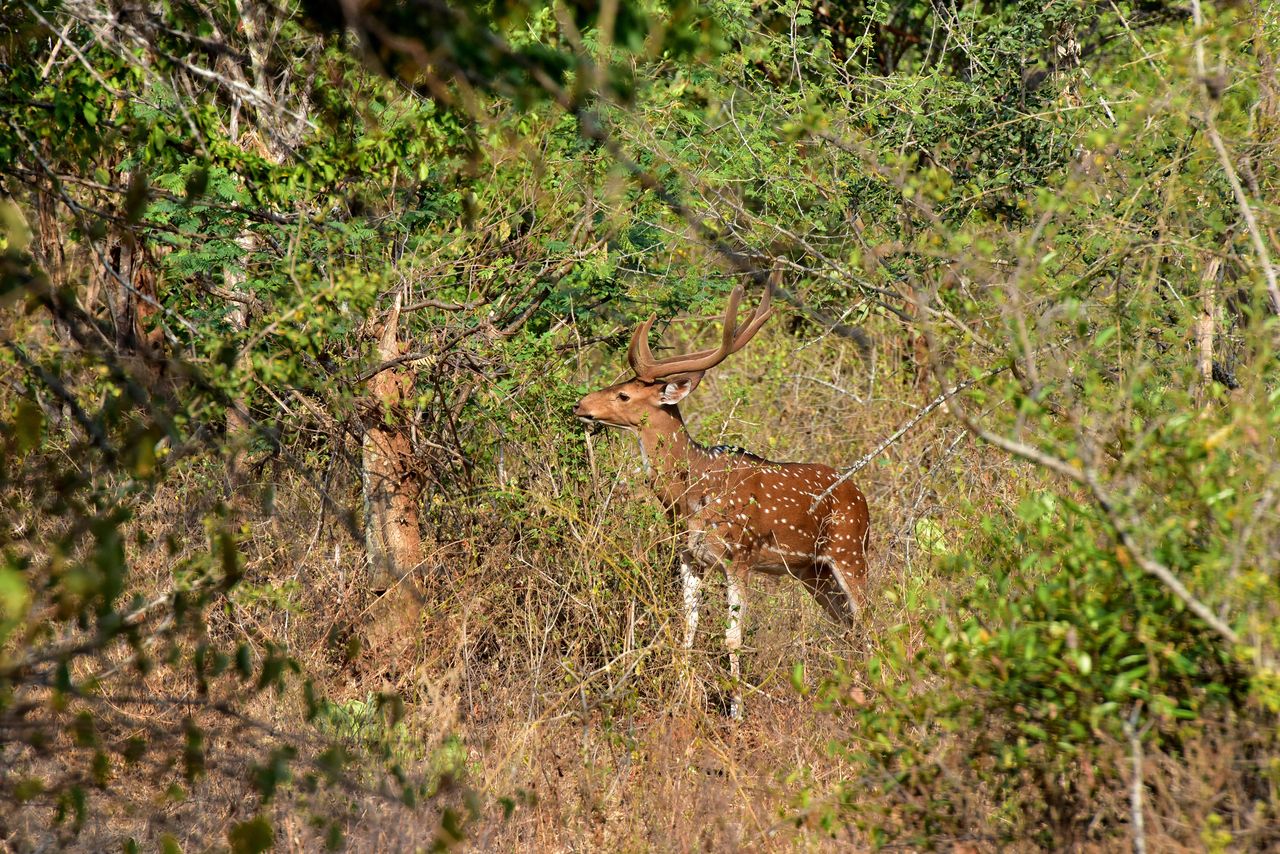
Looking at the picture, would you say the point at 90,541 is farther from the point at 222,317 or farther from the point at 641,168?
the point at 641,168

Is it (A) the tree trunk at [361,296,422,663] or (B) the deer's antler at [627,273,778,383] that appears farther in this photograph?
(B) the deer's antler at [627,273,778,383]

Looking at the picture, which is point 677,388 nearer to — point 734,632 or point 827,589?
point 827,589

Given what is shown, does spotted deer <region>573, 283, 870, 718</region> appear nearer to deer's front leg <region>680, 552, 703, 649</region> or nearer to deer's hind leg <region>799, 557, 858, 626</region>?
deer's hind leg <region>799, 557, 858, 626</region>

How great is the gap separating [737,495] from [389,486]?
1.95m

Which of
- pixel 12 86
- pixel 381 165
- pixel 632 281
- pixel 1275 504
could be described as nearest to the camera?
pixel 1275 504

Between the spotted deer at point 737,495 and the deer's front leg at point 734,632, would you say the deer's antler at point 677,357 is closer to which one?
the spotted deer at point 737,495

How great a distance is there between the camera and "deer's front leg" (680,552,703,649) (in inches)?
259

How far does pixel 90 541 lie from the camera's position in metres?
A: 7.55

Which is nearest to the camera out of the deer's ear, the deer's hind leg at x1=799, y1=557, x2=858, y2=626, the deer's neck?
the deer's neck

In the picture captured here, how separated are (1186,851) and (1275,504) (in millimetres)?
921

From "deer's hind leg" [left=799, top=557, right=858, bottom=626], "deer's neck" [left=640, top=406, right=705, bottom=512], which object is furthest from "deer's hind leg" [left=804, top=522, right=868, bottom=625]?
"deer's neck" [left=640, top=406, right=705, bottom=512]

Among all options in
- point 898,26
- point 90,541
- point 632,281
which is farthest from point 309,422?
point 898,26

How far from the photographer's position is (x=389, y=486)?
7535 mm

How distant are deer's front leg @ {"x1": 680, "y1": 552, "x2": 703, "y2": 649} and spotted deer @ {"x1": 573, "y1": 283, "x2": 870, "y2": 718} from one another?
22 cm
